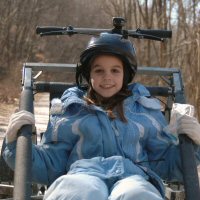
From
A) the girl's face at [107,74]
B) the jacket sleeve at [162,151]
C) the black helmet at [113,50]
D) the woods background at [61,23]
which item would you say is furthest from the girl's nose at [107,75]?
the woods background at [61,23]

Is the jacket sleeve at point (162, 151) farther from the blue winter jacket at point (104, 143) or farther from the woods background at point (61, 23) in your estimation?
the woods background at point (61, 23)

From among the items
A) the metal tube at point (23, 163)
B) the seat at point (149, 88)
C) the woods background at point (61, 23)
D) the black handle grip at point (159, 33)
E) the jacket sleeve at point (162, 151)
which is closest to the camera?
the metal tube at point (23, 163)

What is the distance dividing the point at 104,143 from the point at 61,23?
3586 centimetres

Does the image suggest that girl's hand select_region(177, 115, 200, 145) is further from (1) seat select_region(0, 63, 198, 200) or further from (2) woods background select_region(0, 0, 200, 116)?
(2) woods background select_region(0, 0, 200, 116)

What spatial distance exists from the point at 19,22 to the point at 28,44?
148cm

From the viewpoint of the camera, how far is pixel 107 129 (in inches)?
123

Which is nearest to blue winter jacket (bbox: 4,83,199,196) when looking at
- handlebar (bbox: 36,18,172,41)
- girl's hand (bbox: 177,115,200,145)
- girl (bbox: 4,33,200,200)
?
girl (bbox: 4,33,200,200)

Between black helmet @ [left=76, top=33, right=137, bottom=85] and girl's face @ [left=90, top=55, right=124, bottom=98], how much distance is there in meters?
0.04

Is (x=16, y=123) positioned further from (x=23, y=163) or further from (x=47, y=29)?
(x=47, y=29)

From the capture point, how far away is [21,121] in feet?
9.46

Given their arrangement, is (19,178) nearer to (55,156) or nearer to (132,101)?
(55,156)

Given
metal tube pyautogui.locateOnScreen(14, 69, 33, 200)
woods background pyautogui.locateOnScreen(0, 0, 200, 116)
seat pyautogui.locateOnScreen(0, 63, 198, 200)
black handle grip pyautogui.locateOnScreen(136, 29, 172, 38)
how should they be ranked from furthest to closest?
woods background pyautogui.locateOnScreen(0, 0, 200, 116), black handle grip pyautogui.locateOnScreen(136, 29, 172, 38), seat pyautogui.locateOnScreen(0, 63, 198, 200), metal tube pyautogui.locateOnScreen(14, 69, 33, 200)

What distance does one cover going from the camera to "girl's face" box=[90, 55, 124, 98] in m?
3.28

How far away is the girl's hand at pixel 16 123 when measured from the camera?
9.45ft
